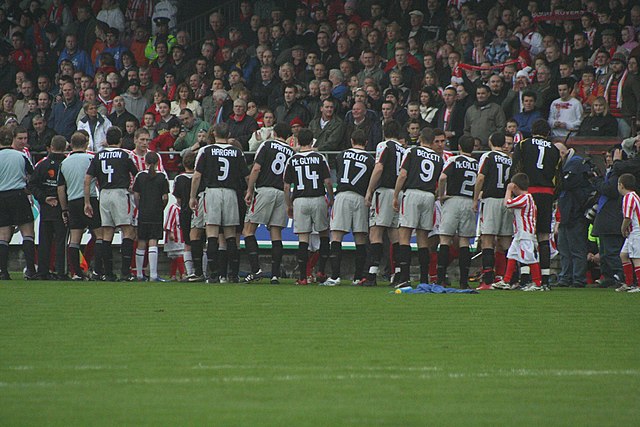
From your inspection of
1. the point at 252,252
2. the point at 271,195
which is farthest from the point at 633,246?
the point at 252,252

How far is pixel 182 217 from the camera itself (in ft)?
59.0

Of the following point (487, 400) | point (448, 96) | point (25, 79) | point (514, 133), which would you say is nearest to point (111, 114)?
point (25, 79)

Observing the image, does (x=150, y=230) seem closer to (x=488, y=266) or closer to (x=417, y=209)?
(x=417, y=209)

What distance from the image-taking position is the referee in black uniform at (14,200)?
56.6ft

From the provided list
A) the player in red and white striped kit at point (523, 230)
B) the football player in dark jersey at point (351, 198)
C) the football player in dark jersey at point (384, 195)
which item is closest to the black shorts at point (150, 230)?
the football player in dark jersey at point (351, 198)

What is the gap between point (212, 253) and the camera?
16.8 meters

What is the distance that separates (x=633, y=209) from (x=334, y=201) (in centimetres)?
434

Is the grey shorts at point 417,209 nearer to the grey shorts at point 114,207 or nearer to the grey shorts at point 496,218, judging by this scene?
the grey shorts at point 496,218

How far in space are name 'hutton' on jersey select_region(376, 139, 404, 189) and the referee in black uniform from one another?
5662mm

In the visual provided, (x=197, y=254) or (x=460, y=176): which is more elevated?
(x=460, y=176)

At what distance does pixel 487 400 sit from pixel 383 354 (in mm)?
1909

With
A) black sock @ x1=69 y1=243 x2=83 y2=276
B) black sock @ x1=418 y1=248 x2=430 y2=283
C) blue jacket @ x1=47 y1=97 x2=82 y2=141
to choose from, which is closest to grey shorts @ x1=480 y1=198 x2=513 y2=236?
black sock @ x1=418 y1=248 x2=430 y2=283

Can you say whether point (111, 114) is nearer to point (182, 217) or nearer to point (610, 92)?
point (182, 217)

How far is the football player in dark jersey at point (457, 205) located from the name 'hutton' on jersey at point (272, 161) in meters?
2.48
